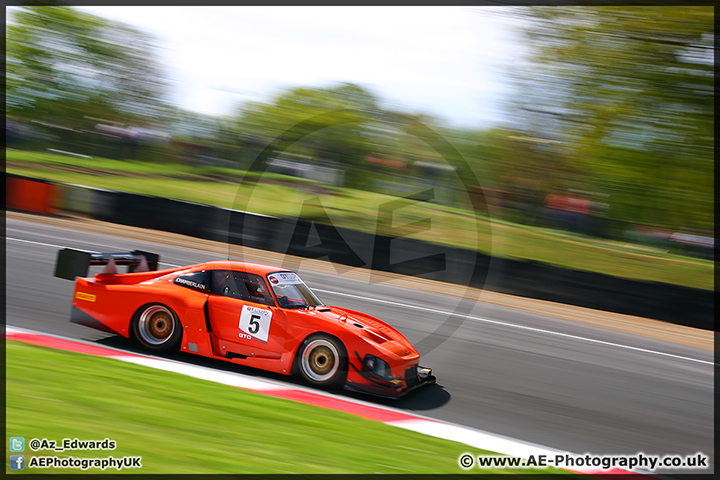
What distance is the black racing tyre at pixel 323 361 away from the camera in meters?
4.94

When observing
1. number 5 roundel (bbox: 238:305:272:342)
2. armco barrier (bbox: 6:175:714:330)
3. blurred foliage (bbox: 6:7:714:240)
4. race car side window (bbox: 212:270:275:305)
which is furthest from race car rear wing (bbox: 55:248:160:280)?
blurred foliage (bbox: 6:7:714:240)

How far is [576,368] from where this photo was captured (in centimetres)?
695

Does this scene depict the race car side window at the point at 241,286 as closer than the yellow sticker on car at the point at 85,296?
Yes

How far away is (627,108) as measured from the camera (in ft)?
44.9

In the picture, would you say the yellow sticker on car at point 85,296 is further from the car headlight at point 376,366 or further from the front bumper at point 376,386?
the car headlight at point 376,366

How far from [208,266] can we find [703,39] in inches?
510

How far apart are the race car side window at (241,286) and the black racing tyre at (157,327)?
21.2 inches

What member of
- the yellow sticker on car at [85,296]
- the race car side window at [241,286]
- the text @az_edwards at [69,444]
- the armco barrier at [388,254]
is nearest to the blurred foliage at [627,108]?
the armco barrier at [388,254]

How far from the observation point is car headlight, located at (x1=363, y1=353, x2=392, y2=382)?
488cm

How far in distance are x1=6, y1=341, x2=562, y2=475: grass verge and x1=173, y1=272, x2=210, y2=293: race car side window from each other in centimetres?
91

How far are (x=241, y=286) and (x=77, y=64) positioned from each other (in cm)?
2489

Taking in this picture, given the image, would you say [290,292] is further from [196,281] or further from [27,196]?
[27,196]

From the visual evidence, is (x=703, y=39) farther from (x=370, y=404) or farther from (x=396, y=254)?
(x=370, y=404)

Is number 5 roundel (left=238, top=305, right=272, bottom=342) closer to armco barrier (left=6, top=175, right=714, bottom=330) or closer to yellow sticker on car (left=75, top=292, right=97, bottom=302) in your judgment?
yellow sticker on car (left=75, top=292, right=97, bottom=302)
